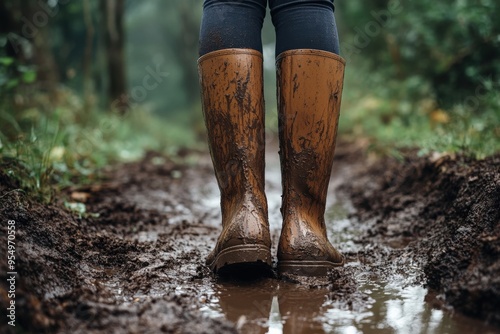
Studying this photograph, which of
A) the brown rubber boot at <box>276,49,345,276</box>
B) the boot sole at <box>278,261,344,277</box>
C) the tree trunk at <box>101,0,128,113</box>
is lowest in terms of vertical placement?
the boot sole at <box>278,261,344,277</box>

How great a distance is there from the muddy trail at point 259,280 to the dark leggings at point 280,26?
29.9 inches

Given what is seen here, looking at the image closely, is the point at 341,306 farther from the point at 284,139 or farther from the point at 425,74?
the point at 425,74

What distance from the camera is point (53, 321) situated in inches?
38.4

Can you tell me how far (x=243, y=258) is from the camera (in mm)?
1375

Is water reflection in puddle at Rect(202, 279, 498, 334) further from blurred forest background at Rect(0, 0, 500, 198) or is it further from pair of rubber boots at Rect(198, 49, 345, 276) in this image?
blurred forest background at Rect(0, 0, 500, 198)

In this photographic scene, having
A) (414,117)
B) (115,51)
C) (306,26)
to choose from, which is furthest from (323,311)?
(115,51)

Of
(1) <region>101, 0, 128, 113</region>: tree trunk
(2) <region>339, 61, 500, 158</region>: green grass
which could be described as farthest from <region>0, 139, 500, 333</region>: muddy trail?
(1) <region>101, 0, 128, 113</region>: tree trunk

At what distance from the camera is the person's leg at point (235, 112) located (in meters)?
1.48

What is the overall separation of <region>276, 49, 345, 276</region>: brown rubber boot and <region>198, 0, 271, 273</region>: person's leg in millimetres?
82

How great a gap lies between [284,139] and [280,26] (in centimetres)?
41

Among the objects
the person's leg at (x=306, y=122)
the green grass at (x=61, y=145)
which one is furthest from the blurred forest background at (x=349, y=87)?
the person's leg at (x=306, y=122)

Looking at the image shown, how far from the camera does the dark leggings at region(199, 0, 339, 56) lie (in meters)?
1.51

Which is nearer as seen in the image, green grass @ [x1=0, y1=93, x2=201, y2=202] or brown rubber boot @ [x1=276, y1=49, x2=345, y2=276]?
brown rubber boot @ [x1=276, y1=49, x2=345, y2=276]

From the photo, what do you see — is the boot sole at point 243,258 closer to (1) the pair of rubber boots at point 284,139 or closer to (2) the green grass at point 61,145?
(1) the pair of rubber boots at point 284,139
